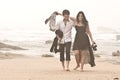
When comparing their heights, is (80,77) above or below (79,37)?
below

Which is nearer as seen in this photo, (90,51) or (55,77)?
(55,77)

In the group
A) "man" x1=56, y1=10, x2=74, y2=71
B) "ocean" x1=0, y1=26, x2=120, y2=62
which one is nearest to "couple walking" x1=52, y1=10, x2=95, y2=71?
"man" x1=56, y1=10, x2=74, y2=71

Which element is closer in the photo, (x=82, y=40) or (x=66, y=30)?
(x=82, y=40)

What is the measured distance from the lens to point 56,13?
11.6m

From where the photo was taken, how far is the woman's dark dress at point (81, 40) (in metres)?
11.4

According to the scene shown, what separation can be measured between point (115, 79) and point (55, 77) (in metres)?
1.36

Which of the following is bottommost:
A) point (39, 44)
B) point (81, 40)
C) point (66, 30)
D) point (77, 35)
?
point (39, 44)

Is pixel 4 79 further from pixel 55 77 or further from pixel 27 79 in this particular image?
pixel 55 77

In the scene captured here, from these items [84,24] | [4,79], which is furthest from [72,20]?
[4,79]

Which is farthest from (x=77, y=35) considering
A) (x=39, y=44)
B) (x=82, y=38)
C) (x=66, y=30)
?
(x=39, y=44)

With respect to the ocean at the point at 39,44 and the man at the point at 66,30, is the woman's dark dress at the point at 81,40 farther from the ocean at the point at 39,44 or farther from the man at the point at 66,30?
the ocean at the point at 39,44

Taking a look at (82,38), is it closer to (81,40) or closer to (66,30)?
(81,40)

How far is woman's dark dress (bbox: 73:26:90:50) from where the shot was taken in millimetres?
11352

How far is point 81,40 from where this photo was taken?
11359mm
